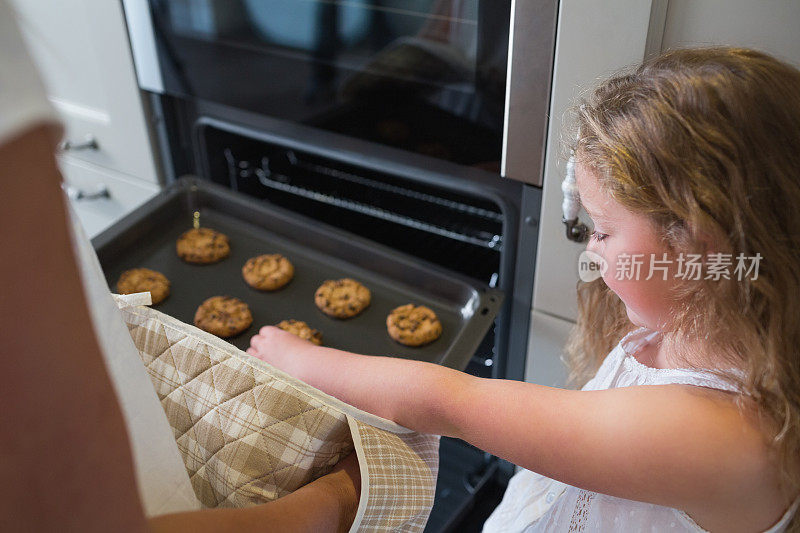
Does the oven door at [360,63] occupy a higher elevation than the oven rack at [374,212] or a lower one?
higher

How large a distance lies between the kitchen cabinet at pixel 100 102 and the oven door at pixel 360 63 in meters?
0.07

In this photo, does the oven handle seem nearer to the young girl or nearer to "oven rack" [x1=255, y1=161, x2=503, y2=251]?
"oven rack" [x1=255, y1=161, x2=503, y2=251]

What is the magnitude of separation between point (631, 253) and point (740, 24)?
315 mm

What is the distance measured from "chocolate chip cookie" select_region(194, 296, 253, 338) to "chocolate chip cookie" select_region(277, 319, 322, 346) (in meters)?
0.06

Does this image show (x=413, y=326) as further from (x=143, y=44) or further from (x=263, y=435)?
(x=143, y=44)

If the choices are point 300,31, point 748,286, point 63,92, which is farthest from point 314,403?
point 63,92

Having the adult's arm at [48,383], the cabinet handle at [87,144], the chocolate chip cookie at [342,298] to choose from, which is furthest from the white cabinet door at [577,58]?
the cabinet handle at [87,144]

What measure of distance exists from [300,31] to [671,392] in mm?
703

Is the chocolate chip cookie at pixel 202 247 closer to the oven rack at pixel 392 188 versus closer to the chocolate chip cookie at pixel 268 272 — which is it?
the chocolate chip cookie at pixel 268 272

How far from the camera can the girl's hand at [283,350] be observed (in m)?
0.81

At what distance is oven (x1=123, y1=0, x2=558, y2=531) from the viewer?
2.83ft

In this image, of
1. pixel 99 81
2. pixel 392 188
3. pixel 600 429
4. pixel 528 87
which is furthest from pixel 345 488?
pixel 99 81

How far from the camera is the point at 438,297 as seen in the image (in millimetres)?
1077

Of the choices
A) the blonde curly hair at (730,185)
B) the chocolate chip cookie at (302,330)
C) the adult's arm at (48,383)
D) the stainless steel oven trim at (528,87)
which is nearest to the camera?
the adult's arm at (48,383)
